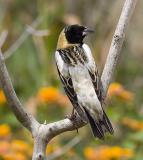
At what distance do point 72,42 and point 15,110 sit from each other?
→ 1.23 metres

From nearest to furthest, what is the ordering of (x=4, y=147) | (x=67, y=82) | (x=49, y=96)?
1. (x=67, y=82)
2. (x=4, y=147)
3. (x=49, y=96)

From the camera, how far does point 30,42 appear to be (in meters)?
8.12

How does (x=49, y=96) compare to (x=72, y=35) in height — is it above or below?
below

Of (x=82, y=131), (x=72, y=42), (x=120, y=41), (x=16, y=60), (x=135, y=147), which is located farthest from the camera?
(x=16, y=60)

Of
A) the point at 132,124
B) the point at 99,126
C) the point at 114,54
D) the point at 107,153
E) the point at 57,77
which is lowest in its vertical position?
the point at 57,77

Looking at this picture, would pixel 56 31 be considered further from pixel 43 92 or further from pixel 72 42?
pixel 72 42

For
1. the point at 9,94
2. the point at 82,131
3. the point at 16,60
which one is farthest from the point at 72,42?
the point at 16,60

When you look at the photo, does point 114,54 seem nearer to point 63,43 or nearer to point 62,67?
point 62,67

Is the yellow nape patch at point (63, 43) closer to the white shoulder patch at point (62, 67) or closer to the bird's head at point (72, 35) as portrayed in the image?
the bird's head at point (72, 35)

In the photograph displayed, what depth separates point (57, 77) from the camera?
7.57 metres

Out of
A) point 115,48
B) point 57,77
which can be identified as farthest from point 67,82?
point 57,77

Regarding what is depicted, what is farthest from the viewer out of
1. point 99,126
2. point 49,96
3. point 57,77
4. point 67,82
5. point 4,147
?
point 57,77

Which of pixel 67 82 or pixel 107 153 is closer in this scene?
pixel 67 82

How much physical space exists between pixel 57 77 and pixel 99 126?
351 centimetres
